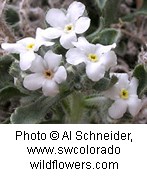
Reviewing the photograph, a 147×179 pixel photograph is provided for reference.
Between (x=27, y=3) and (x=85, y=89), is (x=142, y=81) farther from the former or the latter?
(x=27, y=3)

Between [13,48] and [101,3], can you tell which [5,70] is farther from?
[101,3]

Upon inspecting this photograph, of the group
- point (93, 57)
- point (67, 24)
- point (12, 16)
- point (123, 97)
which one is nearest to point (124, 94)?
point (123, 97)

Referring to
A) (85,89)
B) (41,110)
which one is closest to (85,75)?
(85,89)

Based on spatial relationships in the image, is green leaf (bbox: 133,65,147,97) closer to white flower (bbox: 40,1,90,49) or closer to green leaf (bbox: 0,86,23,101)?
white flower (bbox: 40,1,90,49)

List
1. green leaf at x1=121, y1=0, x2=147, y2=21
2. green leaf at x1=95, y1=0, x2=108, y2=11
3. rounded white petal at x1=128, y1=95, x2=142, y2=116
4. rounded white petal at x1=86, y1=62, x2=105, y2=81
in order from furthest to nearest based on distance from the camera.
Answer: green leaf at x1=121, y1=0, x2=147, y2=21
green leaf at x1=95, y1=0, x2=108, y2=11
rounded white petal at x1=128, y1=95, x2=142, y2=116
rounded white petal at x1=86, y1=62, x2=105, y2=81

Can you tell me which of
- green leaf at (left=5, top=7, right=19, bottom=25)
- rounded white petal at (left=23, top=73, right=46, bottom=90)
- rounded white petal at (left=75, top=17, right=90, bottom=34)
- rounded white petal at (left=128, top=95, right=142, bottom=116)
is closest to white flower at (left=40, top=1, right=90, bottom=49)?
rounded white petal at (left=75, top=17, right=90, bottom=34)
